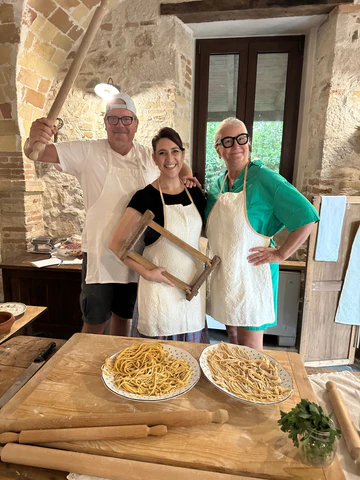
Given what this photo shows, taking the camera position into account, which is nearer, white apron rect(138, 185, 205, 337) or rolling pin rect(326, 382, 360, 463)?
rolling pin rect(326, 382, 360, 463)

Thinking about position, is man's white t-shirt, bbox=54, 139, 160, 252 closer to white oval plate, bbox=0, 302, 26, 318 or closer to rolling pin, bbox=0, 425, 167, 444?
white oval plate, bbox=0, 302, 26, 318

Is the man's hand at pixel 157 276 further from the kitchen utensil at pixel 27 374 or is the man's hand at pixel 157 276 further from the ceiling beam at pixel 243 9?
the ceiling beam at pixel 243 9

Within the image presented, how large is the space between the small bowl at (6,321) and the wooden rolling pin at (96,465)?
0.67 meters

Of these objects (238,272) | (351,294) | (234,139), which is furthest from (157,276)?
(351,294)

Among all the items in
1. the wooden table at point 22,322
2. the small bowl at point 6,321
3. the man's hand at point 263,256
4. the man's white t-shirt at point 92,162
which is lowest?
the wooden table at point 22,322

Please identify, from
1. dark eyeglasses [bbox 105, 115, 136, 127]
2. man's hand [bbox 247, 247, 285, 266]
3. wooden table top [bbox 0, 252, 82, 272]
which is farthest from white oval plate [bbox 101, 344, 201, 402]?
wooden table top [bbox 0, 252, 82, 272]

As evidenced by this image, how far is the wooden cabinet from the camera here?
359cm

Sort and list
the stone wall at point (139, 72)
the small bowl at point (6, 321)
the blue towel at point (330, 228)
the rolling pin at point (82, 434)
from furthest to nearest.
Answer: the stone wall at point (139, 72) → the blue towel at point (330, 228) → the small bowl at point (6, 321) → the rolling pin at point (82, 434)

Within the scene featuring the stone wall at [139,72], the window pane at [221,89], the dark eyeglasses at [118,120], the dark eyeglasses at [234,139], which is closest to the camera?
the dark eyeglasses at [234,139]

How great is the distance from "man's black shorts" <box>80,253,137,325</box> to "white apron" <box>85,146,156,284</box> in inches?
5.0

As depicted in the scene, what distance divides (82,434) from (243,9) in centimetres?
411

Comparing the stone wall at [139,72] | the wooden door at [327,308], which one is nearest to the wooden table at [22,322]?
the wooden door at [327,308]

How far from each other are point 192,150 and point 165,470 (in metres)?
4.00

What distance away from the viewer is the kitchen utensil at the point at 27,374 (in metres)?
1.35
